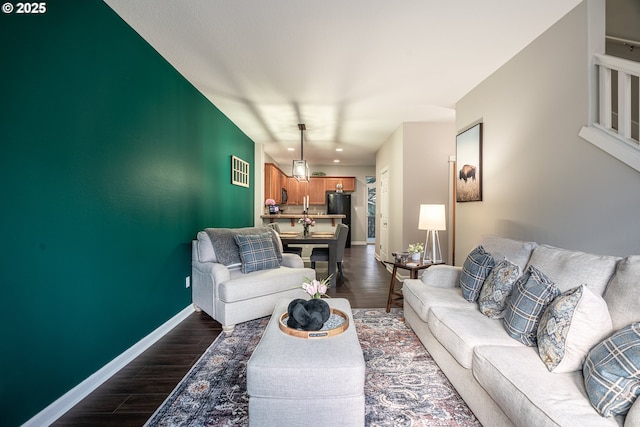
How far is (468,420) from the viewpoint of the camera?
4.92ft

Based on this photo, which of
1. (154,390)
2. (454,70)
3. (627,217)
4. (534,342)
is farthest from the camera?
(454,70)

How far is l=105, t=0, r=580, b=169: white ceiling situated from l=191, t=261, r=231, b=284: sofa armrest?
2052mm

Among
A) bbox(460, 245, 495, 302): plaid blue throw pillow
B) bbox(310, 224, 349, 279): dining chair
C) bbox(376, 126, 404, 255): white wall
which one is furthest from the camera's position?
bbox(376, 126, 404, 255): white wall

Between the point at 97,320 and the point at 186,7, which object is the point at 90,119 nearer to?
the point at 186,7

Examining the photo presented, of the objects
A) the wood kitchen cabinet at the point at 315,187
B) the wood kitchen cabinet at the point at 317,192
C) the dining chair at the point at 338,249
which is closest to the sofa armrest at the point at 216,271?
the dining chair at the point at 338,249

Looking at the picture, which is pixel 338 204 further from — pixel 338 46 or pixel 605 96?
pixel 605 96

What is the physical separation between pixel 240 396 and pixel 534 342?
1.75m

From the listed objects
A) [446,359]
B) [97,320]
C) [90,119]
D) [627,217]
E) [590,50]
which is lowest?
[446,359]

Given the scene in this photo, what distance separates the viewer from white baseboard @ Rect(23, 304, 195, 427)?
1.48 metres

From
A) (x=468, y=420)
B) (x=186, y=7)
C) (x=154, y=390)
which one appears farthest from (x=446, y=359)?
(x=186, y=7)

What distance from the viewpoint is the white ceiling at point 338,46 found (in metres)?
1.92

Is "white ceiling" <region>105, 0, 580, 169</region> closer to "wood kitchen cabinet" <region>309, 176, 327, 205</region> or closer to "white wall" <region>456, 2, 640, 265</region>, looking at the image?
"white wall" <region>456, 2, 640, 265</region>

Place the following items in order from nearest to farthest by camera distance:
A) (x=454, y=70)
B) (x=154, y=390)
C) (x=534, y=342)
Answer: (x=534, y=342) → (x=154, y=390) → (x=454, y=70)

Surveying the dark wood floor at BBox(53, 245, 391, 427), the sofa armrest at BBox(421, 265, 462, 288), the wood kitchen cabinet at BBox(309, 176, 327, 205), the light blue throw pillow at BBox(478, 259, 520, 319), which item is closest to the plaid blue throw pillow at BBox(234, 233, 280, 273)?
the dark wood floor at BBox(53, 245, 391, 427)
